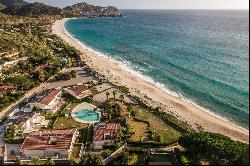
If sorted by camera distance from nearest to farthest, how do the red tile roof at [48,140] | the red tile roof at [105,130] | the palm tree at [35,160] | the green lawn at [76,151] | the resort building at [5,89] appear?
the palm tree at [35,160]
the green lawn at [76,151]
the red tile roof at [48,140]
the red tile roof at [105,130]
the resort building at [5,89]

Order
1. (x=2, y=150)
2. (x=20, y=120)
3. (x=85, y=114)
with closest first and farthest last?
(x=2, y=150)
(x=20, y=120)
(x=85, y=114)

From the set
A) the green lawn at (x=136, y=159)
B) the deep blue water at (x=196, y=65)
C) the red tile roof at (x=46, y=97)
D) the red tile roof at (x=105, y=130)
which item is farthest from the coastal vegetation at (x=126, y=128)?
the deep blue water at (x=196, y=65)

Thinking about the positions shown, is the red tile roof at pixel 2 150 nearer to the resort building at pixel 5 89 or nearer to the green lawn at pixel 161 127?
the green lawn at pixel 161 127

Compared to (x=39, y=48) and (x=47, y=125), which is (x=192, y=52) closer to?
(x=39, y=48)

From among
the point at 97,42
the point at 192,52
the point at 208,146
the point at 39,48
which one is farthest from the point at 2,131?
the point at 97,42

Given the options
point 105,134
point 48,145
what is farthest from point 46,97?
point 105,134

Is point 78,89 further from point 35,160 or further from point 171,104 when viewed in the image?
point 35,160
